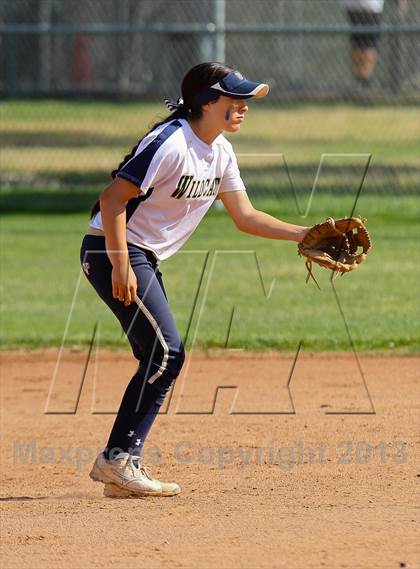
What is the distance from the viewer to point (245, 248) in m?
11.7

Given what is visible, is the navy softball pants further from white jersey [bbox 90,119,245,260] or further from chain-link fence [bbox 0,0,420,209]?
chain-link fence [bbox 0,0,420,209]

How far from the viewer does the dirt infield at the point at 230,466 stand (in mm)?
4266

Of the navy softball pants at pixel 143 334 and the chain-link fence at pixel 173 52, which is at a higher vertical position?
the chain-link fence at pixel 173 52

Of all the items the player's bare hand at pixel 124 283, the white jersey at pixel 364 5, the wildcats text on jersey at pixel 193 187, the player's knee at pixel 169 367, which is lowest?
the player's knee at pixel 169 367

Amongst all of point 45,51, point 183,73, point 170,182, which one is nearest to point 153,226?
point 170,182

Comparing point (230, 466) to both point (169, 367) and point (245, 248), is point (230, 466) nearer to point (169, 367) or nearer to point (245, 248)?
point (169, 367)

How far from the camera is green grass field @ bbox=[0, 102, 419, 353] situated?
8.84 meters

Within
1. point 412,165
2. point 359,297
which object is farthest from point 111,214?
point 412,165

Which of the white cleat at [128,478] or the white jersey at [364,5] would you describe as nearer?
the white cleat at [128,478]

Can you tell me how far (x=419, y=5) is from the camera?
1730cm

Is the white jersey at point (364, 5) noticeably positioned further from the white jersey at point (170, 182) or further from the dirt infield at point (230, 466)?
the white jersey at point (170, 182)
